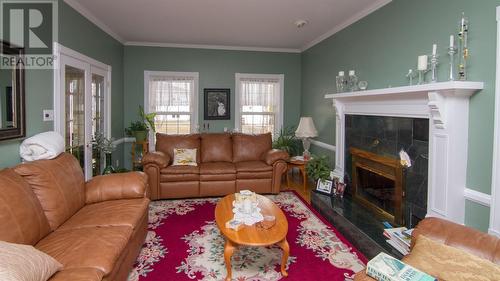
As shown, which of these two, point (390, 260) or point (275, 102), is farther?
point (275, 102)

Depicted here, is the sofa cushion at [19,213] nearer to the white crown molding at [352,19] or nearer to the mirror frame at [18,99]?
the mirror frame at [18,99]

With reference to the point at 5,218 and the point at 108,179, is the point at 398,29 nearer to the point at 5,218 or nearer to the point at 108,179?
the point at 108,179

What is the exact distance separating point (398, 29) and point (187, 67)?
3783mm

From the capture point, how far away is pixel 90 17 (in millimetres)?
3838

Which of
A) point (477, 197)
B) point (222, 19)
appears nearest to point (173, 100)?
point (222, 19)

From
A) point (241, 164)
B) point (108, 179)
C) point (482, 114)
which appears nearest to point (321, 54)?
point (241, 164)

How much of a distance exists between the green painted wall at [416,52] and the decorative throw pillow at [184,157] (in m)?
2.17

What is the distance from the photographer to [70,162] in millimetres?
2629

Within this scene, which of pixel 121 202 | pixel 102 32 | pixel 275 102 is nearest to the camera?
pixel 121 202

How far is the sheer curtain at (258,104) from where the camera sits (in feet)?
19.6

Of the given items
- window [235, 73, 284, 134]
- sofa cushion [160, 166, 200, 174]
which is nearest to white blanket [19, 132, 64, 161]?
sofa cushion [160, 166, 200, 174]

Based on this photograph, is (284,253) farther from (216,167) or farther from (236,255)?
(216,167)

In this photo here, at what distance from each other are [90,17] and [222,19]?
1710mm

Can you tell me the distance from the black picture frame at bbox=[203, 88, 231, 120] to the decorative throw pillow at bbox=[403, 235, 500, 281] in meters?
4.58
